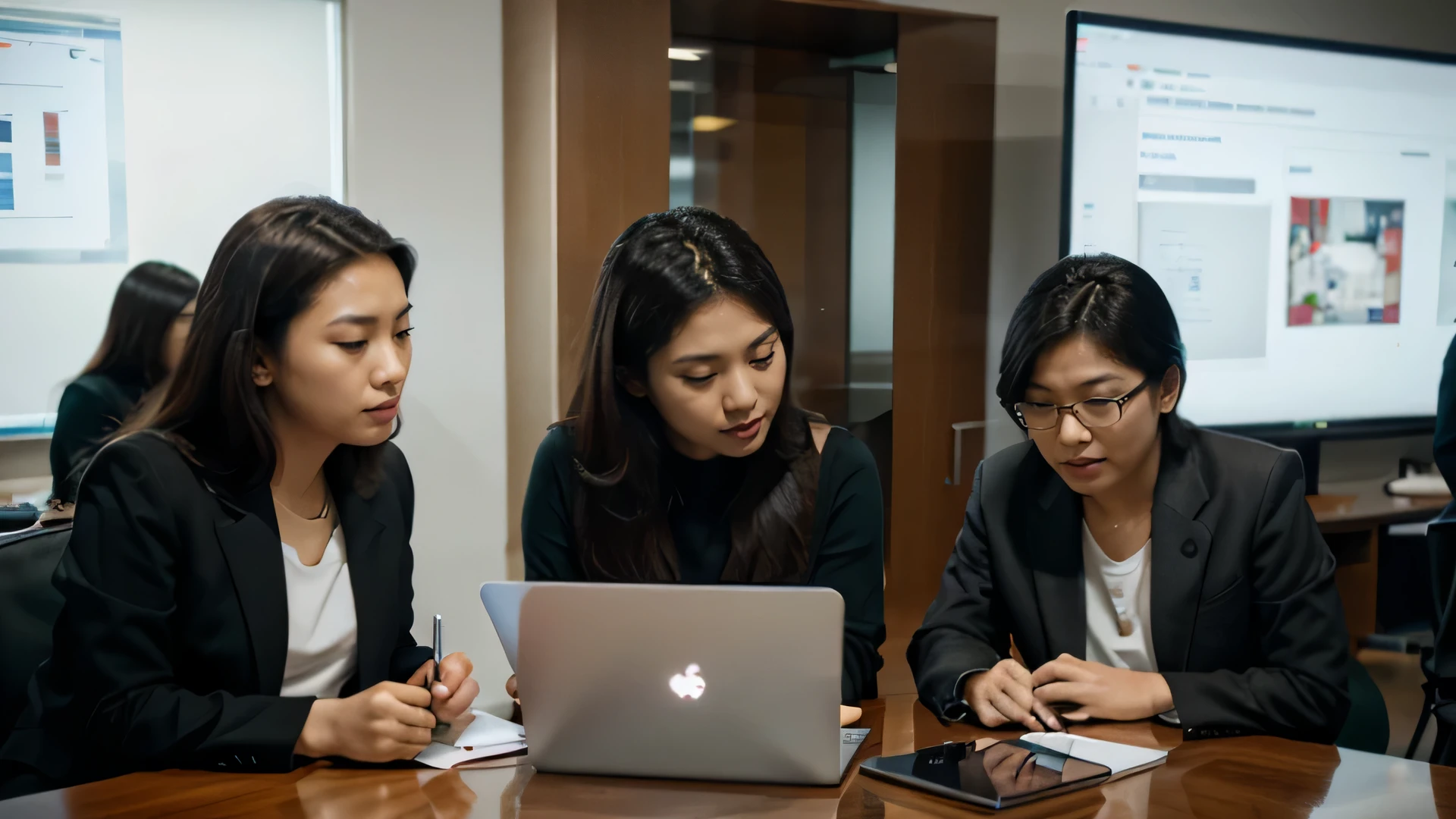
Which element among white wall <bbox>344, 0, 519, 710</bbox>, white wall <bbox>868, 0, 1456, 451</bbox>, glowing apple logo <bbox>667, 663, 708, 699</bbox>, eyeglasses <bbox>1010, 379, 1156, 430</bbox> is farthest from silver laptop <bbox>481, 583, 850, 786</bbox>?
white wall <bbox>868, 0, 1456, 451</bbox>

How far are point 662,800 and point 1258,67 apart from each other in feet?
11.1

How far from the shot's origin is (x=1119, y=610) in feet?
6.39

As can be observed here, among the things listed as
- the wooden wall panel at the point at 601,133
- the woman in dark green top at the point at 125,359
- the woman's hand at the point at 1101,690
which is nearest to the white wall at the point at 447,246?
the wooden wall panel at the point at 601,133

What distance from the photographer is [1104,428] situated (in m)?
1.81

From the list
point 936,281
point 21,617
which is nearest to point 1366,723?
point 936,281

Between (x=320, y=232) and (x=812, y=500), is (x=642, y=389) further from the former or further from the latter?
(x=320, y=232)

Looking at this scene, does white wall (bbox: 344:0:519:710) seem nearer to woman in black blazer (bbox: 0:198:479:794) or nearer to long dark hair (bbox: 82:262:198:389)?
long dark hair (bbox: 82:262:198:389)

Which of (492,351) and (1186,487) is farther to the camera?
(492,351)

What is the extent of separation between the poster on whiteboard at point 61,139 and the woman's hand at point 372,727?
205cm

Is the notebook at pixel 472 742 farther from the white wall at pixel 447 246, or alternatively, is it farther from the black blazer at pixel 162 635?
the white wall at pixel 447 246

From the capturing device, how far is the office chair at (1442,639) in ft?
7.11

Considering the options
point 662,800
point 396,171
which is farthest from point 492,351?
point 662,800

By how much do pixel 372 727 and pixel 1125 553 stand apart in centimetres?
124

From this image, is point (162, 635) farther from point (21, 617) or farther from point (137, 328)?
point (137, 328)
